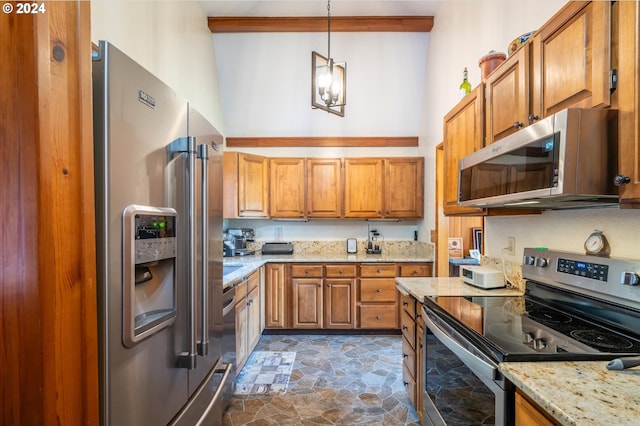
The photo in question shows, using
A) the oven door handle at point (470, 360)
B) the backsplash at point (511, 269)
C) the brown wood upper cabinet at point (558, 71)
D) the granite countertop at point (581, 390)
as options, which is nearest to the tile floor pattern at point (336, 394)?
the oven door handle at point (470, 360)

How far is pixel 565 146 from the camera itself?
102cm

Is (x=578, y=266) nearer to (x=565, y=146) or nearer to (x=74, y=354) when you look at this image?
(x=565, y=146)

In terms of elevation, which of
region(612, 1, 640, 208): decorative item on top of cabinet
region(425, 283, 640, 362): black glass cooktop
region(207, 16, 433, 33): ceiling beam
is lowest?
region(425, 283, 640, 362): black glass cooktop

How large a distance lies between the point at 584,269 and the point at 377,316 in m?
2.57

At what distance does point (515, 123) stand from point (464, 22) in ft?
5.88

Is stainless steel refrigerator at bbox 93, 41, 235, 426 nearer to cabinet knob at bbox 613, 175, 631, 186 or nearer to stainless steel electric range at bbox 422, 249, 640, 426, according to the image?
stainless steel electric range at bbox 422, 249, 640, 426

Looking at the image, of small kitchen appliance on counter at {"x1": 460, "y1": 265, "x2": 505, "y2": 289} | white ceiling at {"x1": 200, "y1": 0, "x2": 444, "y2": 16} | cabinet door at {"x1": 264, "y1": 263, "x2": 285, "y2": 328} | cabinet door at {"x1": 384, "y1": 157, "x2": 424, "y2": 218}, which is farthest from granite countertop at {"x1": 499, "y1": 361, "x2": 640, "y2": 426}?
white ceiling at {"x1": 200, "y1": 0, "x2": 444, "y2": 16}

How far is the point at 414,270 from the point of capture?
362 cm

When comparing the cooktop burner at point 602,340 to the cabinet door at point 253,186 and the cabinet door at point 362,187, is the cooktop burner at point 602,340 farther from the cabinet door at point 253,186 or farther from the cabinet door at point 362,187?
the cabinet door at point 253,186

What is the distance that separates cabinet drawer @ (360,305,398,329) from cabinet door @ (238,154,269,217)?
5.92ft

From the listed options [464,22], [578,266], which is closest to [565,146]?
[578,266]

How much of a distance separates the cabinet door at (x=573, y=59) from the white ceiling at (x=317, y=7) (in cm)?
241

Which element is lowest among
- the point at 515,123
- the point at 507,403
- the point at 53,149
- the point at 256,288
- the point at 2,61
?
the point at 256,288

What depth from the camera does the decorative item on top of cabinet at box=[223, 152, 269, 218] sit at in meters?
3.69
